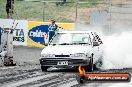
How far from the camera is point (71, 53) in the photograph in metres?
15.9

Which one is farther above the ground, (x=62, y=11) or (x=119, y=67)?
(x=62, y=11)

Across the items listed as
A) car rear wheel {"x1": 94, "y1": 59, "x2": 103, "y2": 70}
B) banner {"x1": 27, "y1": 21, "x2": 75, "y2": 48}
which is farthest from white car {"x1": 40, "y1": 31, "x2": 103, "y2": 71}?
banner {"x1": 27, "y1": 21, "x2": 75, "y2": 48}

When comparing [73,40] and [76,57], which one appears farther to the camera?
[73,40]

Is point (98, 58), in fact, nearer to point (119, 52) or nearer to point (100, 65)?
point (100, 65)

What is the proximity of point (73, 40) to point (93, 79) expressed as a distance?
9.28 meters

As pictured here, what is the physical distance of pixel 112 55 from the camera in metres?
19.3

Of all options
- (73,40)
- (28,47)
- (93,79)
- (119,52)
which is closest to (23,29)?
(28,47)

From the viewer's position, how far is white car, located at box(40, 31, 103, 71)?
15.9 meters

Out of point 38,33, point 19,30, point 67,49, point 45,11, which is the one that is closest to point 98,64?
point 67,49

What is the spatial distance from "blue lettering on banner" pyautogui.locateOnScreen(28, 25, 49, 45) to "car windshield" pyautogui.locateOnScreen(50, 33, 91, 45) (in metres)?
11.2

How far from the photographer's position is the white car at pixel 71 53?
15.9 m

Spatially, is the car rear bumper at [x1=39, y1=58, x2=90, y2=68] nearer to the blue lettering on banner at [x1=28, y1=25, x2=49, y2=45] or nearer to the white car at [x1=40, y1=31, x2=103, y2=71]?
the white car at [x1=40, y1=31, x2=103, y2=71]

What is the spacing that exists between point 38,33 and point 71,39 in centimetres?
1207

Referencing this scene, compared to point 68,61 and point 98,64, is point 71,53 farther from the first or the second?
point 98,64
